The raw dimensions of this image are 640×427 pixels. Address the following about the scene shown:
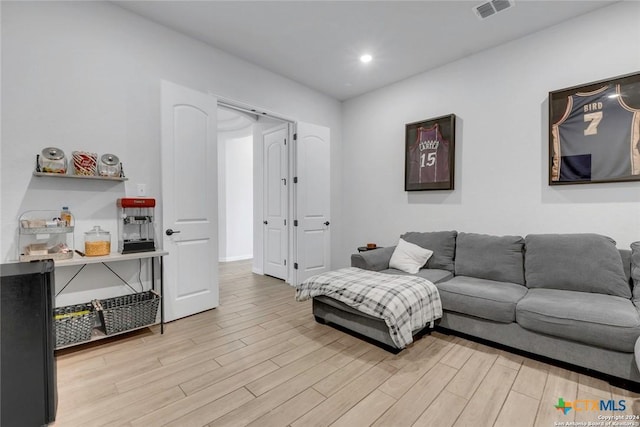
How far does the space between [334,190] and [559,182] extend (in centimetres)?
292

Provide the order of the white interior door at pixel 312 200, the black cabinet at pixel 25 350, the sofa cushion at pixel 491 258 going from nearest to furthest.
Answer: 1. the black cabinet at pixel 25 350
2. the sofa cushion at pixel 491 258
3. the white interior door at pixel 312 200

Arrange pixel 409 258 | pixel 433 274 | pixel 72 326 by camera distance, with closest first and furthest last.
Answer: pixel 72 326, pixel 433 274, pixel 409 258

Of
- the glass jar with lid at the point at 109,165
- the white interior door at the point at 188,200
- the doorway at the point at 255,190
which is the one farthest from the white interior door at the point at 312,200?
the glass jar with lid at the point at 109,165

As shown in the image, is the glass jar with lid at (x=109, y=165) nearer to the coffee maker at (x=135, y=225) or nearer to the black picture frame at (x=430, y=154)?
the coffee maker at (x=135, y=225)

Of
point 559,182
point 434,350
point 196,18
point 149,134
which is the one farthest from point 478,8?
point 149,134

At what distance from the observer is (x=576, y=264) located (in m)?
2.47

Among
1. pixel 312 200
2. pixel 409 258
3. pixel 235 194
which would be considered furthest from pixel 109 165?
pixel 235 194

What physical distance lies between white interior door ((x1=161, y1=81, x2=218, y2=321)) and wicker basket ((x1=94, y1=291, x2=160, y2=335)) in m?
0.28

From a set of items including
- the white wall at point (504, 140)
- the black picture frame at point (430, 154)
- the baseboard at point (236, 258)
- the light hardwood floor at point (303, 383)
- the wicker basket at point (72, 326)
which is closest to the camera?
the light hardwood floor at point (303, 383)

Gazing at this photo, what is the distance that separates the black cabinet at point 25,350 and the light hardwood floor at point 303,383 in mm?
195

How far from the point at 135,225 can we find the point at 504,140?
3930 mm

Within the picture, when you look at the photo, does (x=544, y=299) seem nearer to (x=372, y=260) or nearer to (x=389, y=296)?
(x=389, y=296)

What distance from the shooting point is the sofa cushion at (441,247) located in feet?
10.8

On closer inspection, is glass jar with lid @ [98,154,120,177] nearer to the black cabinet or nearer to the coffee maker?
the coffee maker
